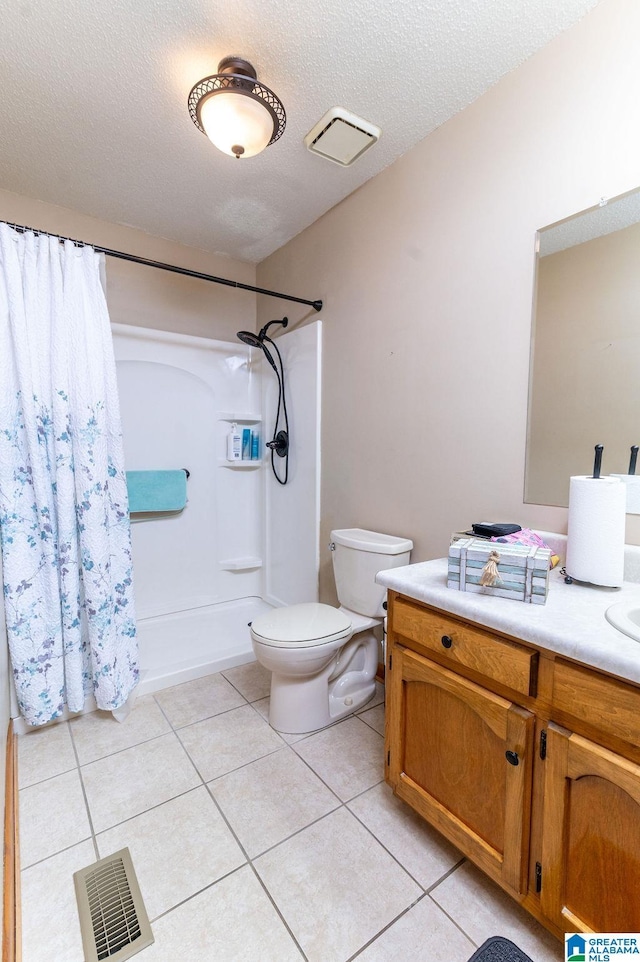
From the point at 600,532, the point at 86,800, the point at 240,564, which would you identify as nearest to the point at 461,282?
the point at 600,532

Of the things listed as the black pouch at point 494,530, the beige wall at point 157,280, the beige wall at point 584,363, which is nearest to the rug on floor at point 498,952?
the black pouch at point 494,530

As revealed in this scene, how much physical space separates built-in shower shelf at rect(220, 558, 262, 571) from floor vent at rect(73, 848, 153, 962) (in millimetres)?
1695

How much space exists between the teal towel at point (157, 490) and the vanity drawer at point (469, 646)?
5.65 ft

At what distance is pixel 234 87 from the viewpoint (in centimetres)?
129

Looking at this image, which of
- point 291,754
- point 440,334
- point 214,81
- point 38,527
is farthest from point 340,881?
point 214,81

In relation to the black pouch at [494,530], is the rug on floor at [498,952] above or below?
below

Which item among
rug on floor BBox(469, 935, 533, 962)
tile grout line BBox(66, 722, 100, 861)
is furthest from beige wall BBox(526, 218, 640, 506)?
tile grout line BBox(66, 722, 100, 861)

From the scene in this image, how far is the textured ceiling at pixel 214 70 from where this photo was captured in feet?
4.00

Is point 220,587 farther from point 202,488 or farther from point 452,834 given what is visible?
point 452,834

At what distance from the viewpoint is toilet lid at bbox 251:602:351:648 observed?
1.60m

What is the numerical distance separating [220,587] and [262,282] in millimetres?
2104

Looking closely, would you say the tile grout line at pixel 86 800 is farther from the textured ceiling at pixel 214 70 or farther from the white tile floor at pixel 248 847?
the textured ceiling at pixel 214 70

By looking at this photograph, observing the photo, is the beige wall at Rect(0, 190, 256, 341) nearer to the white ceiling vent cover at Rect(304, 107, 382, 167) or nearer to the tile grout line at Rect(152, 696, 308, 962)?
the white ceiling vent cover at Rect(304, 107, 382, 167)

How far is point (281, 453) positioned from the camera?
8.75 feet
